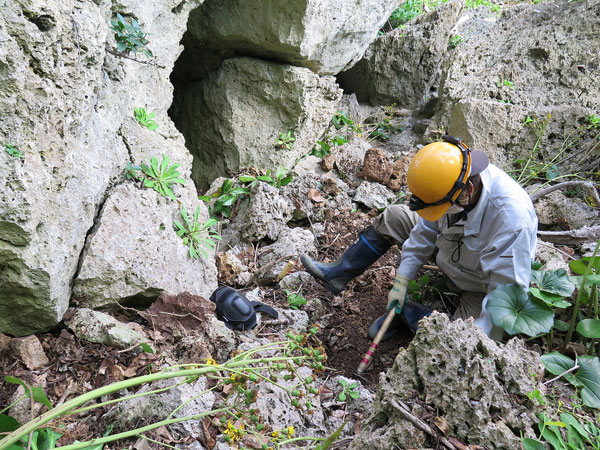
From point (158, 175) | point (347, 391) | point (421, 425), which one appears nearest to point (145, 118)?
point (158, 175)

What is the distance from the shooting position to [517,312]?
2439mm

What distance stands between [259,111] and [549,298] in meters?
3.89

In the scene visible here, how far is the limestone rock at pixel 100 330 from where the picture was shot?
247 centimetres

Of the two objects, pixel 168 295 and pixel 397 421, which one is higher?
pixel 397 421

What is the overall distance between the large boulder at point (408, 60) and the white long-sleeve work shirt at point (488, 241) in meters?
3.99

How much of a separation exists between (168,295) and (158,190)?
2.53 feet

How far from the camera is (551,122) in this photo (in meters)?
4.58

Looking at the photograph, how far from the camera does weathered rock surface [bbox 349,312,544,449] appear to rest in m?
1.80

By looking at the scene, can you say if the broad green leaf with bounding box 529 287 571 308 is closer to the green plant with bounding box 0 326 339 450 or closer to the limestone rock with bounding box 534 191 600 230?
the green plant with bounding box 0 326 339 450

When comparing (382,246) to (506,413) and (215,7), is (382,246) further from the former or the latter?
(215,7)

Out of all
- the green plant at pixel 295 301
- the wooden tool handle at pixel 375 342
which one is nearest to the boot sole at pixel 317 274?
the green plant at pixel 295 301

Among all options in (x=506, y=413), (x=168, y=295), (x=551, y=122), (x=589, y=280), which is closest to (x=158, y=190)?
(x=168, y=295)

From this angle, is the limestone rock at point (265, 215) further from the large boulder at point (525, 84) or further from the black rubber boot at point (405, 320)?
the large boulder at point (525, 84)

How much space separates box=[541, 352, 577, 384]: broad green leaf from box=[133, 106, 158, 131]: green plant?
3.03m
